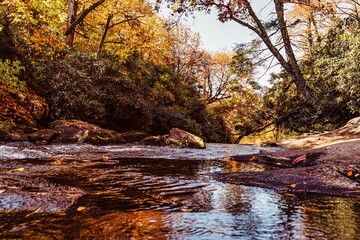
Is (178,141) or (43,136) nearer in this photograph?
(43,136)

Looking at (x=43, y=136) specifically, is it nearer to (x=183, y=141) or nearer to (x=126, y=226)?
(x=183, y=141)

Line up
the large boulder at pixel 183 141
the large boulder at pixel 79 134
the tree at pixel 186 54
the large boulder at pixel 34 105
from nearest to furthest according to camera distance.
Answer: the large boulder at pixel 79 134, the large boulder at pixel 34 105, the large boulder at pixel 183 141, the tree at pixel 186 54

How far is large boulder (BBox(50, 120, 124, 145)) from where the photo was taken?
10039 mm

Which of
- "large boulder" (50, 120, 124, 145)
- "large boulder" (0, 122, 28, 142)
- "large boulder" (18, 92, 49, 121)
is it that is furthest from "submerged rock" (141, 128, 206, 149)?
"large boulder" (0, 122, 28, 142)

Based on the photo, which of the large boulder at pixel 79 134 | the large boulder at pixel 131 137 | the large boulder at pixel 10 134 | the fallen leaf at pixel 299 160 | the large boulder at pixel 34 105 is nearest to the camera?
the fallen leaf at pixel 299 160

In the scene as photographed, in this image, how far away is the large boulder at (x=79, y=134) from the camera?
32.9ft

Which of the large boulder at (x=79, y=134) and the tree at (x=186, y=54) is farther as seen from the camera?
the tree at (x=186, y=54)

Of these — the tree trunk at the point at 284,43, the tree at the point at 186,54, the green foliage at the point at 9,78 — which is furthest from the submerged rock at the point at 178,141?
the tree at the point at 186,54

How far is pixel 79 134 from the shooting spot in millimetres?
10242

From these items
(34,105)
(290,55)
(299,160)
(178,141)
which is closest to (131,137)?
(178,141)

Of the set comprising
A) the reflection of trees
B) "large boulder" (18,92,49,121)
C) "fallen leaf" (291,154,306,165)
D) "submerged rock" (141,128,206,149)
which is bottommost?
the reflection of trees

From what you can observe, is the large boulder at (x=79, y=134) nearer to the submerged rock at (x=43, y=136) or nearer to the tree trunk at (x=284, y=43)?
the submerged rock at (x=43, y=136)

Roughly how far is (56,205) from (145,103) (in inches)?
522

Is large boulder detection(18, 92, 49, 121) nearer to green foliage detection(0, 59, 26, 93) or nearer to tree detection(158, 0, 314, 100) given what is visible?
green foliage detection(0, 59, 26, 93)
